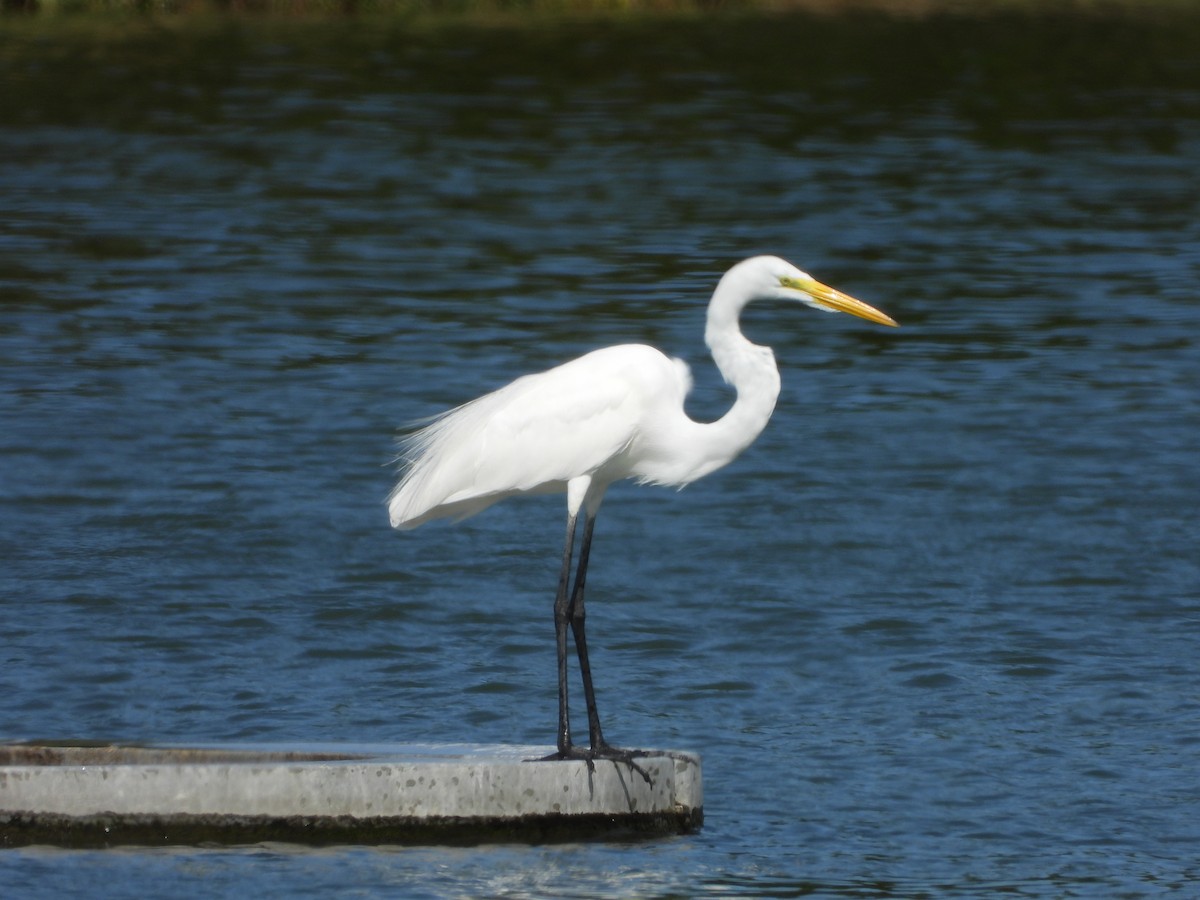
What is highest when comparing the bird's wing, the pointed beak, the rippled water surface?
the pointed beak

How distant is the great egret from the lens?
22.0 ft

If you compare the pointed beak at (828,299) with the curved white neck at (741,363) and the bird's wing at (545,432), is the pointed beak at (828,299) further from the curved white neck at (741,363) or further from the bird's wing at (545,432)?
the bird's wing at (545,432)

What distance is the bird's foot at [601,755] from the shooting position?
6.48 meters

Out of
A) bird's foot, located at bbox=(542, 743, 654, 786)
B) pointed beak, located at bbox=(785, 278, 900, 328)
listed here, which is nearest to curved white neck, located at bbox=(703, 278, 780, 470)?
pointed beak, located at bbox=(785, 278, 900, 328)

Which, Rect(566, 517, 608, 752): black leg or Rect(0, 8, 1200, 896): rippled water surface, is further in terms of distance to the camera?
Rect(0, 8, 1200, 896): rippled water surface

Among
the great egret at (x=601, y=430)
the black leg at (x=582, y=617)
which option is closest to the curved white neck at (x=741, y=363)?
the great egret at (x=601, y=430)

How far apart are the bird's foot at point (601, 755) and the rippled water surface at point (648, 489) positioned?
26cm

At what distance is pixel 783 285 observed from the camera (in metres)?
6.76

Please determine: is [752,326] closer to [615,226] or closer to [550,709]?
[615,226]

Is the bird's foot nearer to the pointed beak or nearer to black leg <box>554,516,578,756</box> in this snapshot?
black leg <box>554,516,578,756</box>

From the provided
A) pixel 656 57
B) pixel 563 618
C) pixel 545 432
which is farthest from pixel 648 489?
pixel 656 57

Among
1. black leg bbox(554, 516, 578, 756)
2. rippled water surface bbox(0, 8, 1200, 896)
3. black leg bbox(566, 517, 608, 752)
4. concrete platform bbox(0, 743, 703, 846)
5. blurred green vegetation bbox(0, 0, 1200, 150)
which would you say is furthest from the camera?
blurred green vegetation bbox(0, 0, 1200, 150)

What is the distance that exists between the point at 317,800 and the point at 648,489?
522 centimetres

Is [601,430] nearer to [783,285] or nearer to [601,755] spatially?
[783,285]
